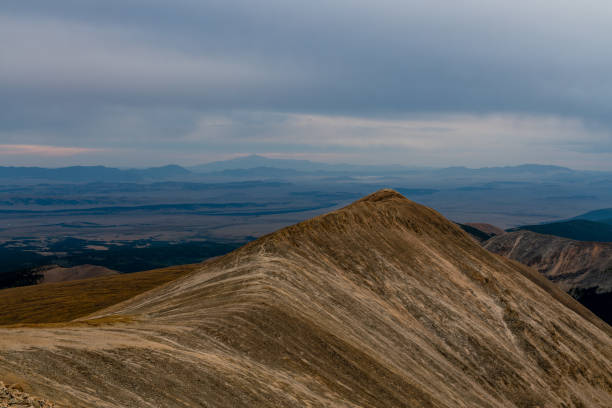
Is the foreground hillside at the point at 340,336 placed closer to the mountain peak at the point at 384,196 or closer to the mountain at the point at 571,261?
the mountain peak at the point at 384,196

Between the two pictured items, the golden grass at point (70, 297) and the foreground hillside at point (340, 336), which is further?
the golden grass at point (70, 297)

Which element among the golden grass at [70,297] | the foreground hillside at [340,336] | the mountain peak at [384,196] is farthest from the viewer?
the mountain peak at [384,196]

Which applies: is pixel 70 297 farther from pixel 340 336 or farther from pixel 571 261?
pixel 571 261

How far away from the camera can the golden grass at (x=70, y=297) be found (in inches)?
2532

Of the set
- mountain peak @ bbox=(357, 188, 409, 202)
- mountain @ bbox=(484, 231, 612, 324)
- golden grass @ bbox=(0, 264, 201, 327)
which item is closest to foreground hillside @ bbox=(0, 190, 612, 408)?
mountain peak @ bbox=(357, 188, 409, 202)

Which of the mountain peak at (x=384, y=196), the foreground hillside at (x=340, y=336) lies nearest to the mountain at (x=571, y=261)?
the foreground hillside at (x=340, y=336)

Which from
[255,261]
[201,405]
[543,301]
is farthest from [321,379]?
[543,301]

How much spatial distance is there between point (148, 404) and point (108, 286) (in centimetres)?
7282

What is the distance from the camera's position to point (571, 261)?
5458 inches

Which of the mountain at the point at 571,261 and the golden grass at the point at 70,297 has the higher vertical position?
the golden grass at the point at 70,297

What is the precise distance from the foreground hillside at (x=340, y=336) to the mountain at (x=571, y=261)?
74.1 meters

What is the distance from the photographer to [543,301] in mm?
59125

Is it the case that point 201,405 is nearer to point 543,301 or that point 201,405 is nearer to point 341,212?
point 341,212

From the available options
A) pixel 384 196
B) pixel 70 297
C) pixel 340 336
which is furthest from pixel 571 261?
pixel 70 297
